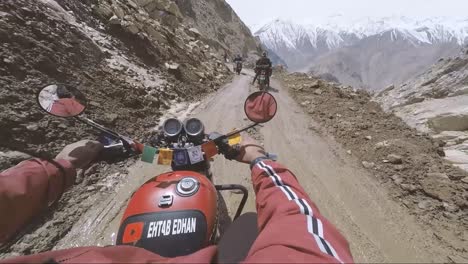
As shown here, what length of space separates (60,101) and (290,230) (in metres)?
1.69

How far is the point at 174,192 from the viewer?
1.88 meters

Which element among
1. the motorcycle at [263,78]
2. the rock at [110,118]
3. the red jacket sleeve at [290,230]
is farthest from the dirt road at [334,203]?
the motorcycle at [263,78]

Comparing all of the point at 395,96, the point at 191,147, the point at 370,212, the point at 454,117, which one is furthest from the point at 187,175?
the point at 395,96

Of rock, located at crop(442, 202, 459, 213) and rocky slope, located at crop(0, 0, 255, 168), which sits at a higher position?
rocky slope, located at crop(0, 0, 255, 168)

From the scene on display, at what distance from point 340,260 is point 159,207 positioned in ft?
4.04

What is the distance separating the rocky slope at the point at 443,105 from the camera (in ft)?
17.2

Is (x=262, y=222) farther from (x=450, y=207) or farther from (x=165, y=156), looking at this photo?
(x=450, y=207)

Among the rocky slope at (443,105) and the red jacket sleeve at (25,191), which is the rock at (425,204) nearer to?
the rocky slope at (443,105)

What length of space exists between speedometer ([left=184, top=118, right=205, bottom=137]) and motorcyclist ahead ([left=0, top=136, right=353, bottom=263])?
77 cm

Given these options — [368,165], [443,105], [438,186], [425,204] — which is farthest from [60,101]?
[443,105]

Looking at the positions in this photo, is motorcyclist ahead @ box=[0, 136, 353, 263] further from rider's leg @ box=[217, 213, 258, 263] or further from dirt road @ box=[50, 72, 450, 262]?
dirt road @ box=[50, 72, 450, 262]

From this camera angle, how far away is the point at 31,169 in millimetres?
1256

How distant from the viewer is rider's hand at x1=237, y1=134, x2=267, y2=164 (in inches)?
68.0

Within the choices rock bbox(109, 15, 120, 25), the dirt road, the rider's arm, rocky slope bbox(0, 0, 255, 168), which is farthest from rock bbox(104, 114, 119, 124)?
rock bbox(109, 15, 120, 25)
